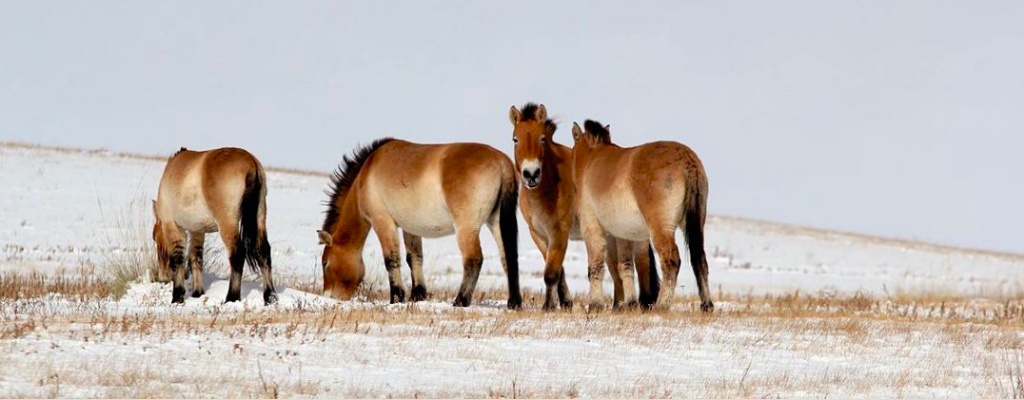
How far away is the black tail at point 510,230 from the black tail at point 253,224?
2758 mm

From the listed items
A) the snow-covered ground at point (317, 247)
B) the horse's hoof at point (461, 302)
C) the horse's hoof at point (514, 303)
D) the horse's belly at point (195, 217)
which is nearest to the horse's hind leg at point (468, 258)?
the horse's hoof at point (461, 302)

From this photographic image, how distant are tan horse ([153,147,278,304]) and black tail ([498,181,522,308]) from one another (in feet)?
8.74

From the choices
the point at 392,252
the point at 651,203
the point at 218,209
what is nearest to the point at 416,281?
the point at 392,252

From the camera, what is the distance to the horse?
44.3ft

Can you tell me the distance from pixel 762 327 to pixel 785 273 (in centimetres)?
1861

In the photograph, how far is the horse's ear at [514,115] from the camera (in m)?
13.9

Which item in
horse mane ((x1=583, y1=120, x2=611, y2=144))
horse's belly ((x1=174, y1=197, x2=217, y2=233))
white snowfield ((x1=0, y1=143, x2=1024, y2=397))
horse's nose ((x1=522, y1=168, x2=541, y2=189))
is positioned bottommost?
white snowfield ((x1=0, y1=143, x2=1024, y2=397))

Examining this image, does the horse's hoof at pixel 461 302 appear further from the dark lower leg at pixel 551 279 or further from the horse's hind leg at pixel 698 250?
the horse's hind leg at pixel 698 250

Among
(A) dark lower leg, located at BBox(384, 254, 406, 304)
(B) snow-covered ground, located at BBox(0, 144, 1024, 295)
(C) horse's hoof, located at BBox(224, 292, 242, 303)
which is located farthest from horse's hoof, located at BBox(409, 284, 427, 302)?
(B) snow-covered ground, located at BBox(0, 144, 1024, 295)

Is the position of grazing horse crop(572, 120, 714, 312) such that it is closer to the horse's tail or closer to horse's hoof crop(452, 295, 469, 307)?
the horse's tail

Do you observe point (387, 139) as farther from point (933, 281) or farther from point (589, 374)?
point (933, 281)

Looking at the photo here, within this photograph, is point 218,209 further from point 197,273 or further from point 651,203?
point 651,203

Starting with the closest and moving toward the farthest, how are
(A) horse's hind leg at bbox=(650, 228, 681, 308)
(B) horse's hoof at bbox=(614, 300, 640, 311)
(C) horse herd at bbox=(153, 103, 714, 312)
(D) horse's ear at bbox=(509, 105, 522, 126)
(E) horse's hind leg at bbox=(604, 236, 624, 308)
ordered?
(A) horse's hind leg at bbox=(650, 228, 681, 308) < (C) horse herd at bbox=(153, 103, 714, 312) < (B) horse's hoof at bbox=(614, 300, 640, 311) < (D) horse's ear at bbox=(509, 105, 522, 126) < (E) horse's hind leg at bbox=(604, 236, 624, 308)

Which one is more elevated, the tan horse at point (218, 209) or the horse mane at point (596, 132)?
the horse mane at point (596, 132)
